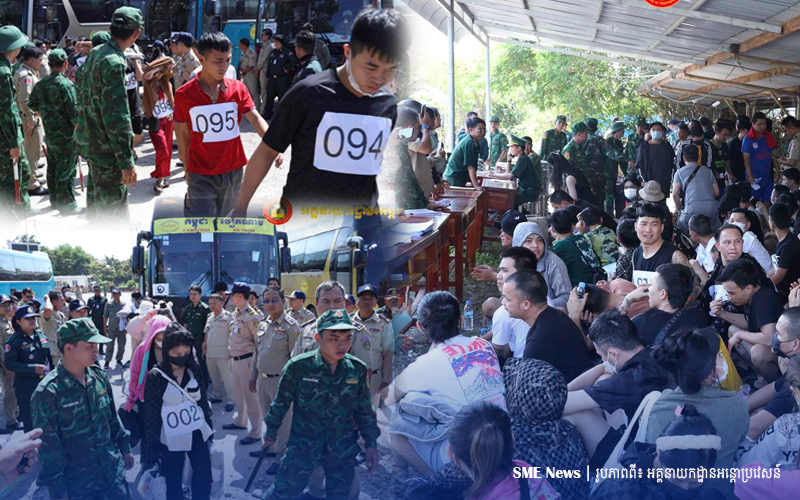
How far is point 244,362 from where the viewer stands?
3.89m

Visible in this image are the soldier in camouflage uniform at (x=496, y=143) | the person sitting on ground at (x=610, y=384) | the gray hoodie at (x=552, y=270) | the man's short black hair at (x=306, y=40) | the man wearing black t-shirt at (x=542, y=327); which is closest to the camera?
the person sitting on ground at (x=610, y=384)

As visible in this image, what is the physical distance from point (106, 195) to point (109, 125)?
1.24 feet

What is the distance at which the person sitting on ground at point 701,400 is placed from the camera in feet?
8.44

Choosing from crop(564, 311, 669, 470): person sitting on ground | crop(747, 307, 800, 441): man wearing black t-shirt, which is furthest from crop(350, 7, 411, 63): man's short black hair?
crop(747, 307, 800, 441): man wearing black t-shirt

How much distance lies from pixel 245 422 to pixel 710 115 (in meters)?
19.1

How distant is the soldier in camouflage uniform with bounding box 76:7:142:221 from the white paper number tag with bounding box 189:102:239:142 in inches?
28.5

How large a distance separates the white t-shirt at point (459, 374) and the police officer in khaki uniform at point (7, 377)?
264cm

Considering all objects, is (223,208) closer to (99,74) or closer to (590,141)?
(99,74)

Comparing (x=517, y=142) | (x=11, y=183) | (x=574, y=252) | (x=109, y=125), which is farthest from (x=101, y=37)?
(x=517, y=142)

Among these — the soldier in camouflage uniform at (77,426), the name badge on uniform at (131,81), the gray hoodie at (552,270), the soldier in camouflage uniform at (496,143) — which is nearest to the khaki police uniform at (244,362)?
the soldier in camouflage uniform at (77,426)

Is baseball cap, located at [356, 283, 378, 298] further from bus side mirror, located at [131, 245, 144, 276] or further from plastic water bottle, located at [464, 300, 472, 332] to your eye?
plastic water bottle, located at [464, 300, 472, 332]

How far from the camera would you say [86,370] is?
311 centimetres

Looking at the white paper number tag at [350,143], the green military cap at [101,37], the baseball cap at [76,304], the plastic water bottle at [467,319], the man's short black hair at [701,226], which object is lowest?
the plastic water bottle at [467,319]

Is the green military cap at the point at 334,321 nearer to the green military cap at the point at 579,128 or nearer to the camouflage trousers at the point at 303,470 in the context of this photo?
the camouflage trousers at the point at 303,470
